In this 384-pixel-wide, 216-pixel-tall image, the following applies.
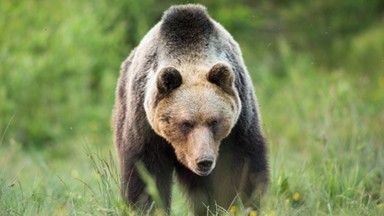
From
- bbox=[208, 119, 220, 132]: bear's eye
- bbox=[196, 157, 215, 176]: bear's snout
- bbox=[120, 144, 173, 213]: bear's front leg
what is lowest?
bbox=[120, 144, 173, 213]: bear's front leg

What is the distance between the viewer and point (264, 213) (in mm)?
5852

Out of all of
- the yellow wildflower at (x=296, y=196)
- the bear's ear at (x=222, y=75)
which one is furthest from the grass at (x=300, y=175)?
the bear's ear at (x=222, y=75)

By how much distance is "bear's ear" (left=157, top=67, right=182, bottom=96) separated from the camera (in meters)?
5.75

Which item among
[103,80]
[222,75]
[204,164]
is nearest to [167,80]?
[222,75]

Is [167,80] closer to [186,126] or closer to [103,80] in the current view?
[186,126]

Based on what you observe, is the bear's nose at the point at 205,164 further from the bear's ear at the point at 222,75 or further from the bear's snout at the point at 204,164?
the bear's ear at the point at 222,75

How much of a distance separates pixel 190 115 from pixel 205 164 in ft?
1.16

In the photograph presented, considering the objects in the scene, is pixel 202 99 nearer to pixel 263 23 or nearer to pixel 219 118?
pixel 219 118

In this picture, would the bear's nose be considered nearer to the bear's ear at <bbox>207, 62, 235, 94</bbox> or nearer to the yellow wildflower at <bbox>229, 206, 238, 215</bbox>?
the yellow wildflower at <bbox>229, 206, 238, 215</bbox>

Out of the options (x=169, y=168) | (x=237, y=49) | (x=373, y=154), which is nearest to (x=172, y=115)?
(x=169, y=168)

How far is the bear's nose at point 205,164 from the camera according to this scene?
5.53 metres

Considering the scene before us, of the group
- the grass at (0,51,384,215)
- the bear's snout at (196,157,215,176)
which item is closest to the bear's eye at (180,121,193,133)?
the bear's snout at (196,157,215,176)

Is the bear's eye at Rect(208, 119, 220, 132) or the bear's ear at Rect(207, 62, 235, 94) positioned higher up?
the bear's ear at Rect(207, 62, 235, 94)

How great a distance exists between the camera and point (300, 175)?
288 inches
